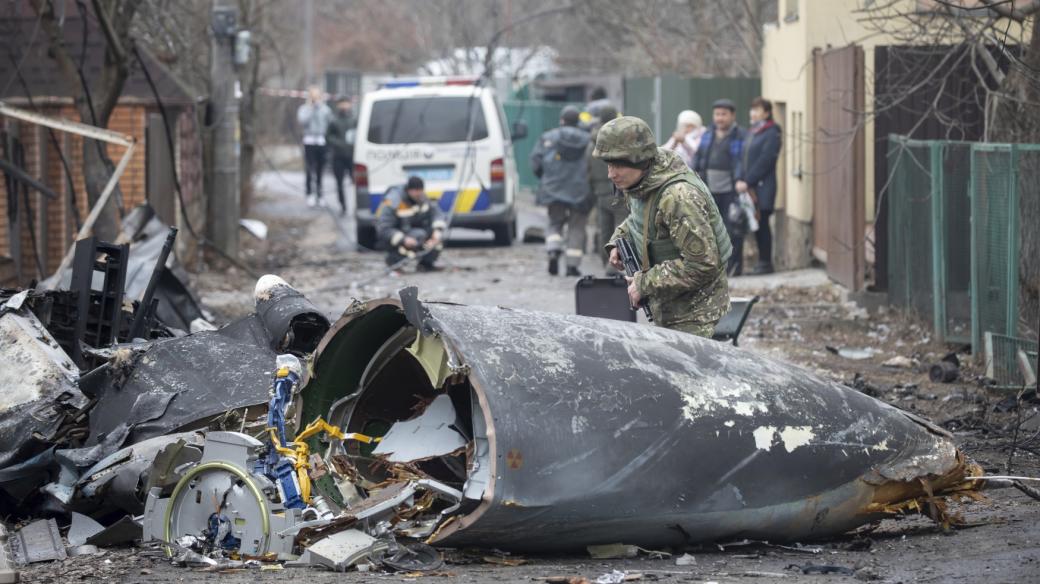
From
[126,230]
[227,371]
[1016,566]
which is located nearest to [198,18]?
[126,230]

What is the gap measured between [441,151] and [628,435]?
13.4m

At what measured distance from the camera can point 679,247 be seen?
6348 mm

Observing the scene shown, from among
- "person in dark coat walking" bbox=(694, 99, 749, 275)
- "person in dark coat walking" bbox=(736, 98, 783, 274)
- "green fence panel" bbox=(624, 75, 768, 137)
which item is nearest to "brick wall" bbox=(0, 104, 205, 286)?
"person in dark coat walking" bbox=(694, 99, 749, 275)

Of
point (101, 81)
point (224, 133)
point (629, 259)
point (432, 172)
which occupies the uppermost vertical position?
point (101, 81)

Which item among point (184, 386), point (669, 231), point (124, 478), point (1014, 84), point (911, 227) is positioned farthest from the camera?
point (911, 227)

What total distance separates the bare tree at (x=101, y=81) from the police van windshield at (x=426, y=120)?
6402mm

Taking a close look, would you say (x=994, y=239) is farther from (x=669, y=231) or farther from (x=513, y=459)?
(x=513, y=459)

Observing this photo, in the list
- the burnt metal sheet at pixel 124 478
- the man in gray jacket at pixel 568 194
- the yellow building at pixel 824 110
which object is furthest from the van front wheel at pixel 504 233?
the burnt metal sheet at pixel 124 478

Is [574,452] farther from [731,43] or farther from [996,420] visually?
[731,43]

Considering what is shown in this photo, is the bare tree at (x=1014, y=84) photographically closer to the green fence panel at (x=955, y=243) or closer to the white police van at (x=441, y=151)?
the green fence panel at (x=955, y=243)

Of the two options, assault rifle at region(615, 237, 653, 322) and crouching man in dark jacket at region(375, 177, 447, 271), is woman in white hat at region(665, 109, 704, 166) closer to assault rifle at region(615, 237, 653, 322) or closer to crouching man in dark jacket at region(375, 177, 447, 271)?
crouching man in dark jacket at region(375, 177, 447, 271)

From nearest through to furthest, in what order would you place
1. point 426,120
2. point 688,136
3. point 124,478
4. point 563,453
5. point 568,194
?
point 563,453 < point 124,478 < point 688,136 < point 568,194 < point 426,120

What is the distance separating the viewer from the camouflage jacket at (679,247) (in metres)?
6.29

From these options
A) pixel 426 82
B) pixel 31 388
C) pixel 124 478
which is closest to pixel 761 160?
pixel 426 82
